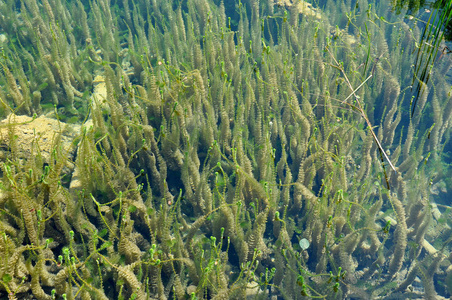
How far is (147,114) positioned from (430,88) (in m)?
4.15

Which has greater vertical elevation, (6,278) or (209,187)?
(6,278)

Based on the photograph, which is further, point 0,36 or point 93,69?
point 0,36

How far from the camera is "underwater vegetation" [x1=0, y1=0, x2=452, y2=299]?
2.18m

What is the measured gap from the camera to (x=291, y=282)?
96.8 inches

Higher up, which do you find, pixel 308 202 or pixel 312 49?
pixel 312 49

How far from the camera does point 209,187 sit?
2.92m

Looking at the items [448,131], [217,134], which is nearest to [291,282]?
[217,134]

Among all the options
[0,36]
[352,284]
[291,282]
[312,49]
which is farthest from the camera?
[0,36]

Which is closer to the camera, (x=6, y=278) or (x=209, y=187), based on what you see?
(x=6, y=278)

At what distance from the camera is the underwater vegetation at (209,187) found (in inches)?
86.0

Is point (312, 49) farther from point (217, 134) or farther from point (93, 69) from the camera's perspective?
point (93, 69)

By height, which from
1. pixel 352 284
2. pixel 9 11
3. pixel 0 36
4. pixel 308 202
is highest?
pixel 9 11

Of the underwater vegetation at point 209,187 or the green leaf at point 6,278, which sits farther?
the underwater vegetation at point 209,187

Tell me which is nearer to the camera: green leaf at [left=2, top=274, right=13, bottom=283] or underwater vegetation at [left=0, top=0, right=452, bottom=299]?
green leaf at [left=2, top=274, right=13, bottom=283]
